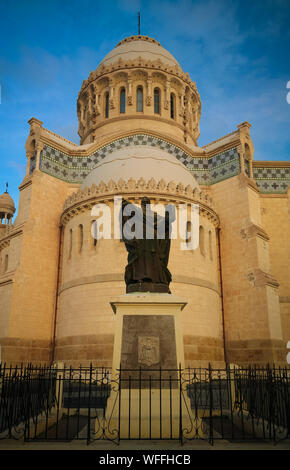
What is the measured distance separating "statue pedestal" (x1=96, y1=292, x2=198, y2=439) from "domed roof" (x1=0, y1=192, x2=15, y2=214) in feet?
86.3

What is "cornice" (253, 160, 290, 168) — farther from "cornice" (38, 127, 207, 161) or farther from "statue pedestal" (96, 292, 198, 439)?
"statue pedestal" (96, 292, 198, 439)

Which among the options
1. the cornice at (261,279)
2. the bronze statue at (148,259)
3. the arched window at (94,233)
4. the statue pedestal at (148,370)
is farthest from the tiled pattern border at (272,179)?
the statue pedestal at (148,370)

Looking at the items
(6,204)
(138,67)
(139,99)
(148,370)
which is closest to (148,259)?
(148,370)

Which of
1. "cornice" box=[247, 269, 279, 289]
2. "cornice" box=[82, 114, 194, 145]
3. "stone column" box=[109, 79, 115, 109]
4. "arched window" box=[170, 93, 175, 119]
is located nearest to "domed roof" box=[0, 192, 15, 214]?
"cornice" box=[82, 114, 194, 145]

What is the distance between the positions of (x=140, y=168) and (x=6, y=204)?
1565cm

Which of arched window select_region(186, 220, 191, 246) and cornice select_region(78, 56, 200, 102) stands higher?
cornice select_region(78, 56, 200, 102)

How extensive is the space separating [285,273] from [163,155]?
9865 mm

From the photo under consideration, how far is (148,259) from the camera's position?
28.9 ft

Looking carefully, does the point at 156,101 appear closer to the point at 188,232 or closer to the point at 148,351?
the point at 188,232

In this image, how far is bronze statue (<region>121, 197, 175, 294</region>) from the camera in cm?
862

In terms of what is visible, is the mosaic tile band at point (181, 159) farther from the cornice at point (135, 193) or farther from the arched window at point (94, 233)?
the arched window at point (94, 233)

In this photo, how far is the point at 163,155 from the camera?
22.8 metres
